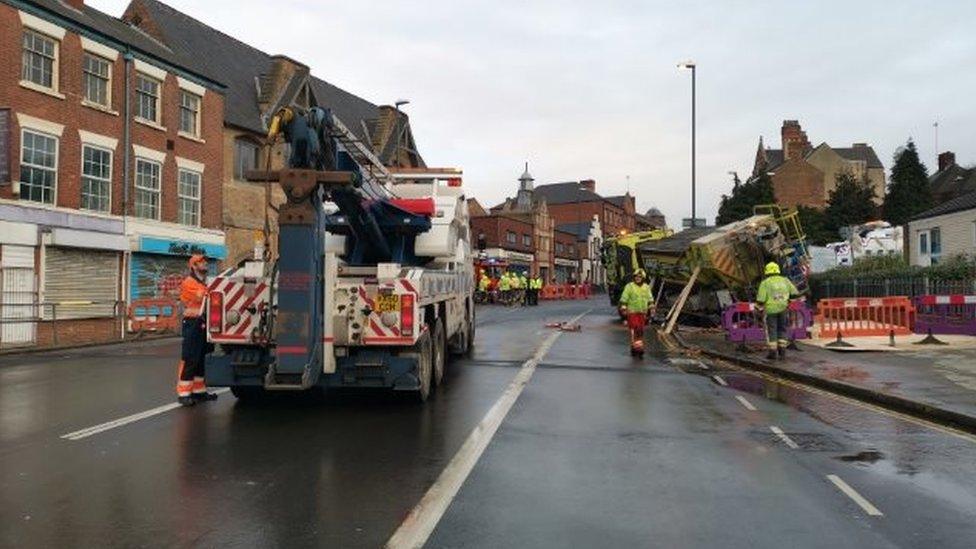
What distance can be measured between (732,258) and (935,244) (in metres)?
16.6

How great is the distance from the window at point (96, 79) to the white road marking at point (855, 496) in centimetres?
2289

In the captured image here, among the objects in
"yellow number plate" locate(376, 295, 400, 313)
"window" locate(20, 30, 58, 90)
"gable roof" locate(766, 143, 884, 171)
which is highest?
"gable roof" locate(766, 143, 884, 171)

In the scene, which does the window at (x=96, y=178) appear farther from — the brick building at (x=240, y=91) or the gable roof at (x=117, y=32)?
the brick building at (x=240, y=91)

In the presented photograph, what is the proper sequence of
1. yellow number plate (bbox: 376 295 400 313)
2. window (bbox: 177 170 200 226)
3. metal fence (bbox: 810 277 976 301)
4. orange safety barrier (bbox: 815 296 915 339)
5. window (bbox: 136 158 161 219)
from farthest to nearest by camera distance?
window (bbox: 177 170 200 226), window (bbox: 136 158 161 219), metal fence (bbox: 810 277 976 301), orange safety barrier (bbox: 815 296 915 339), yellow number plate (bbox: 376 295 400 313)

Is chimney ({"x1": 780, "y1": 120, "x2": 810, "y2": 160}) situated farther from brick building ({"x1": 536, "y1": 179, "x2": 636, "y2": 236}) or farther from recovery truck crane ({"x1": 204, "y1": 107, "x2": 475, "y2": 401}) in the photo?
recovery truck crane ({"x1": 204, "y1": 107, "x2": 475, "y2": 401})

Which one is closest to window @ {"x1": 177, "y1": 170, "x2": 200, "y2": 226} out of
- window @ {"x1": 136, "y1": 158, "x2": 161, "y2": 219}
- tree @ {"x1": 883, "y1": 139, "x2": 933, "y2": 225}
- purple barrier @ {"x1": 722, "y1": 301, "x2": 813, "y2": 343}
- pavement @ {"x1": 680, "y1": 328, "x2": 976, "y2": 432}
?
window @ {"x1": 136, "y1": 158, "x2": 161, "y2": 219}

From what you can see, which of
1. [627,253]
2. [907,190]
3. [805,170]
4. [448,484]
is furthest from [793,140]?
[448,484]

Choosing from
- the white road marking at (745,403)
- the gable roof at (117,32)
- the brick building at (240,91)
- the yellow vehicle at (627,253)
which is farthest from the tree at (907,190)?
the white road marking at (745,403)

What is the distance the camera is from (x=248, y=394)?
995 cm

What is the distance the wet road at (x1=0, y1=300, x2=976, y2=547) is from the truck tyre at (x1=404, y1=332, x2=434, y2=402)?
0.68ft

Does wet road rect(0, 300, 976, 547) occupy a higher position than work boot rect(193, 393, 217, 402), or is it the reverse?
work boot rect(193, 393, 217, 402)

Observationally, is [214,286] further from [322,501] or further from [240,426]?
[322,501]

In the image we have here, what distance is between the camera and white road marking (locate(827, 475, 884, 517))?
541cm

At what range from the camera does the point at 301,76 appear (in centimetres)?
3666
